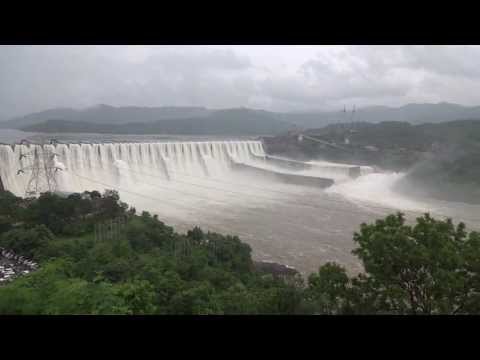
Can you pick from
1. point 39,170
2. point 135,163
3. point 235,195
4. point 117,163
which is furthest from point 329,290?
point 135,163

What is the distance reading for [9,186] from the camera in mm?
12227

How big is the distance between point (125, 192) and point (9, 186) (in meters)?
3.92

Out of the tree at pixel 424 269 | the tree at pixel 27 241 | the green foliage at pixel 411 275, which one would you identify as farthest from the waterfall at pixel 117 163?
the tree at pixel 424 269

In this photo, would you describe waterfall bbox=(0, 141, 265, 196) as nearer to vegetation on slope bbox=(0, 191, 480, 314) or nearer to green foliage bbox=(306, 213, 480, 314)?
vegetation on slope bbox=(0, 191, 480, 314)

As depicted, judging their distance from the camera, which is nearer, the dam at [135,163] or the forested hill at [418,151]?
the dam at [135,163]

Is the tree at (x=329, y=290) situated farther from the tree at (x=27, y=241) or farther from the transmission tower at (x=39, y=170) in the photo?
the transmission tower at (x=39, y=170)

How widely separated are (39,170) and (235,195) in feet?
23.2

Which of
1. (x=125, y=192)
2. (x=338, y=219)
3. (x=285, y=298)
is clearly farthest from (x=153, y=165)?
(x=285, y=298)

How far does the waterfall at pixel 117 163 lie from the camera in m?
12.5

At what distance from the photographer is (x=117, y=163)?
15.2 meters

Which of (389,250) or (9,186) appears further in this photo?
(9,186)

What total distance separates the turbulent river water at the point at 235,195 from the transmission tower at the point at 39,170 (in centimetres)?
10
